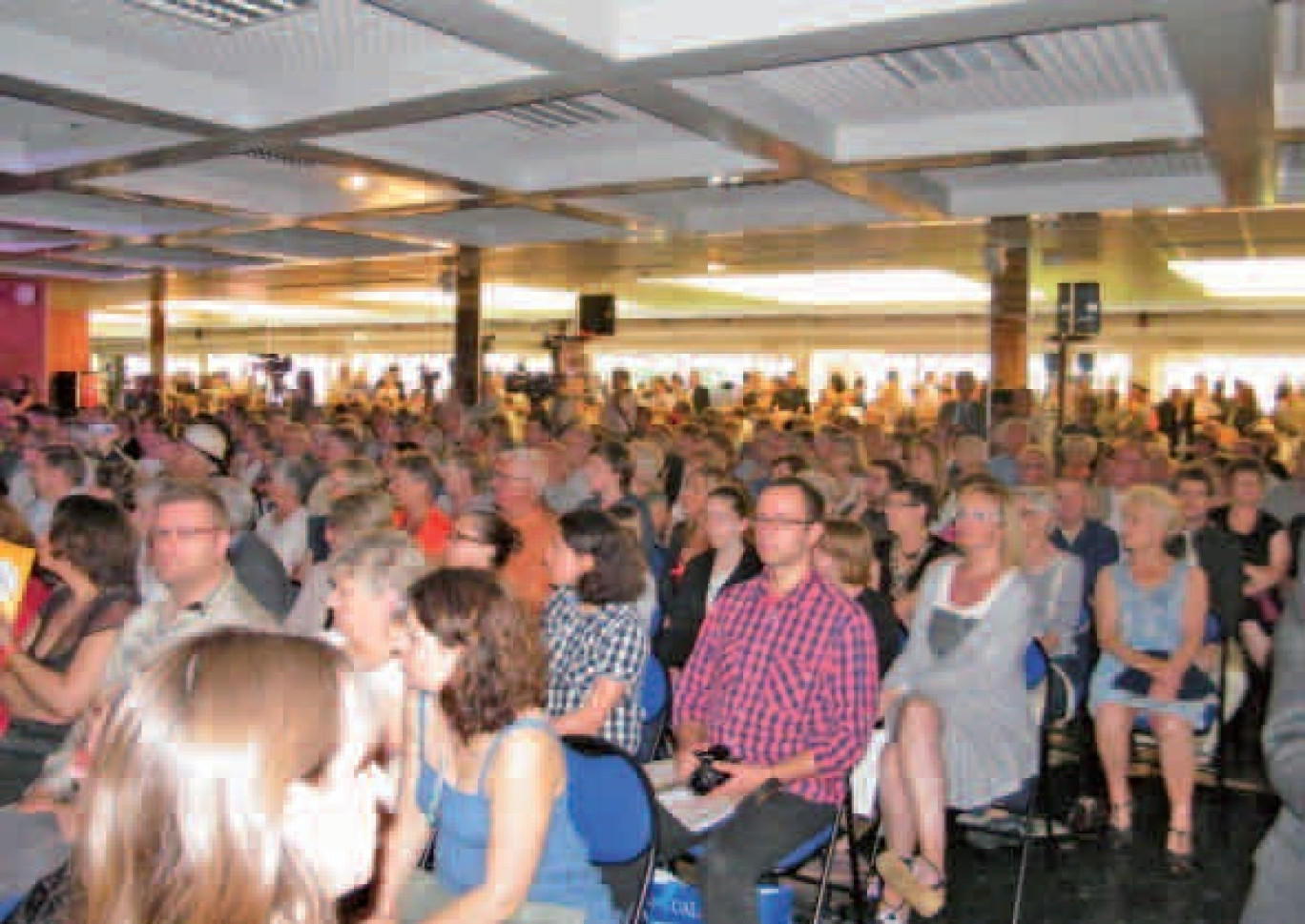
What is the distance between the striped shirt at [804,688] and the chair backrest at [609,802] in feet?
2.55

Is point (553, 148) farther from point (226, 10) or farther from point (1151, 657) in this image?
point (1151, 657)

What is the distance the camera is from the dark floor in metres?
3.80

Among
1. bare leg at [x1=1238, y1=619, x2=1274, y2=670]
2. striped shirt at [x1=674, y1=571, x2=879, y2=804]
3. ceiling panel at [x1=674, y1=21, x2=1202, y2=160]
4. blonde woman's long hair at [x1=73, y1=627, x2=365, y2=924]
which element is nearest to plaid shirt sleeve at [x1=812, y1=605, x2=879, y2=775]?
striped shirt at [x1=674, y1=571, x2=879, y2=804]

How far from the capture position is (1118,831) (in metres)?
4.49

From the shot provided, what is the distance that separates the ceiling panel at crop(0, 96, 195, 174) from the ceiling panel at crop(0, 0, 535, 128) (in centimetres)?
89

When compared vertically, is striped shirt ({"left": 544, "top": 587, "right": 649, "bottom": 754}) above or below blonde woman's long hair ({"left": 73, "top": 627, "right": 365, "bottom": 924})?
below

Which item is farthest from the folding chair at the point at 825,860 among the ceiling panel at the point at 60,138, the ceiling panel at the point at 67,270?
the ceiling panel at the point at 67,270

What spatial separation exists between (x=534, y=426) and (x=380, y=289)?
4.42 meters

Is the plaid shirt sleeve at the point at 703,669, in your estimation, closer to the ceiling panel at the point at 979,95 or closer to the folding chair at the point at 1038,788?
the folding chair at the point at 1038,788

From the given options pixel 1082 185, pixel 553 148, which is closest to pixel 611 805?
pixel 553 148

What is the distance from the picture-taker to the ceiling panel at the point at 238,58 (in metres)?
5.32

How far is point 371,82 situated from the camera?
598 cm

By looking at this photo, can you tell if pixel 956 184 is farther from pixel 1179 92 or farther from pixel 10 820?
pixel 10 820

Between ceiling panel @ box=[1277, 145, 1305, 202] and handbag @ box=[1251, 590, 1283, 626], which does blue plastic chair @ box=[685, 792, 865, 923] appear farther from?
ceiling panel @ box=[1277, 145, 1305, 202]
